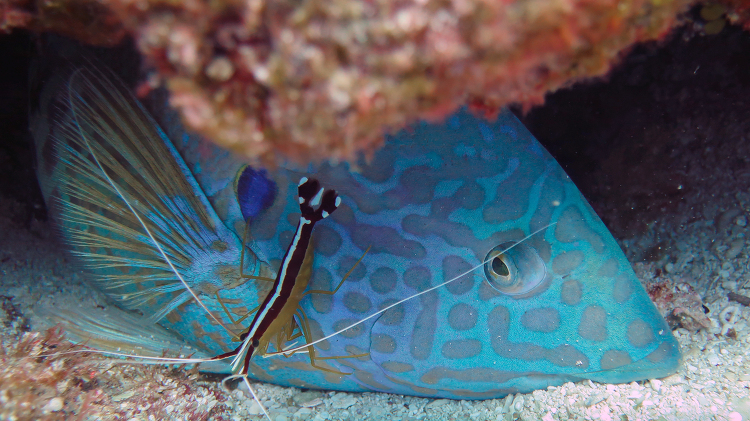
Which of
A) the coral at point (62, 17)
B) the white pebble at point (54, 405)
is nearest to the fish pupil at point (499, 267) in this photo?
the coral at point (62, 17)

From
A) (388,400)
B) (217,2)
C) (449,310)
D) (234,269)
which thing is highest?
(217,2)

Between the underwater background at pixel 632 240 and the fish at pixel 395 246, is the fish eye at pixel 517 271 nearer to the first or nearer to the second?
the fish at pixel 395 246

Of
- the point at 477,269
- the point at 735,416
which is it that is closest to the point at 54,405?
the point at 477,269

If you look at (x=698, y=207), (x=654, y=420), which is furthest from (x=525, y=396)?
(x=698, y=207)

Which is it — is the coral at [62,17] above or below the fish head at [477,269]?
above

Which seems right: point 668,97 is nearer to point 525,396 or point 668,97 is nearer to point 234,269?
point 525,396

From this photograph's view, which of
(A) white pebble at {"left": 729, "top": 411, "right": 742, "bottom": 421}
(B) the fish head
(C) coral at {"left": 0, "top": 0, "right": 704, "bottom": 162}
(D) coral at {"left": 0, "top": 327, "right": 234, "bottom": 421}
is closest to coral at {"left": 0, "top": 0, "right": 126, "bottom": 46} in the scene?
(C) coral at {"left": 0, "top": 0, "right": 704, "bottom": 162}
